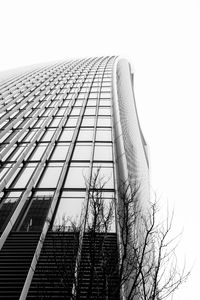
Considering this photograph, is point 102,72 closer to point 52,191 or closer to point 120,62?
point 120,62

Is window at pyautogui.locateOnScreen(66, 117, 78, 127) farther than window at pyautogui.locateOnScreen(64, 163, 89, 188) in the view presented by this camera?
Yes

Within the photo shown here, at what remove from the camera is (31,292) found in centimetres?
895

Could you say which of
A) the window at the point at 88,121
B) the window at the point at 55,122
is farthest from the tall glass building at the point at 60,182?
the window at the point at 55,122

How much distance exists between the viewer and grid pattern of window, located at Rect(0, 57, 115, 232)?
13.7 metres

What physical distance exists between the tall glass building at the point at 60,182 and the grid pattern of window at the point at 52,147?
55 millimetres

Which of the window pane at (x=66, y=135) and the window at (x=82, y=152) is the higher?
the window pane at (x=66, y=135)

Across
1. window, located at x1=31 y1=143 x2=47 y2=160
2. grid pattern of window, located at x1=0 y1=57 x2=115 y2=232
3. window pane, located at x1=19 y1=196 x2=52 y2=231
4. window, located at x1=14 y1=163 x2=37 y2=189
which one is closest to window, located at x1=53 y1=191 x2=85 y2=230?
grid pattern of window, located at x1=0 y1=57 x2=115 y2=232

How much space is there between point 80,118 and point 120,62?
91.3 ft

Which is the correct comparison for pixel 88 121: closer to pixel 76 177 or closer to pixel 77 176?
pixel 77 176

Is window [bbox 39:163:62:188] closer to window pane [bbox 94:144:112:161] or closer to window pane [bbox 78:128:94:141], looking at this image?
window pane [bbox 94:144:112:161]

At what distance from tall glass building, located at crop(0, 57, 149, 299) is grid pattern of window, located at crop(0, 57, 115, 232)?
0.05 meters

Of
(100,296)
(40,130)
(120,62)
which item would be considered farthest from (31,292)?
(120,62)

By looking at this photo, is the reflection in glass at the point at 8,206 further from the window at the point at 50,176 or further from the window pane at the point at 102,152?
the window pane at the point at 102,152

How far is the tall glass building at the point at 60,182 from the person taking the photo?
7.06 meters
